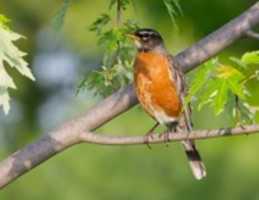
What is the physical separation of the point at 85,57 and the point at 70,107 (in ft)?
1.28

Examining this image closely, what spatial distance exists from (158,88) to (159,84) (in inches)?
0.6

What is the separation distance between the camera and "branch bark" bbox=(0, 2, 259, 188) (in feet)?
9.79

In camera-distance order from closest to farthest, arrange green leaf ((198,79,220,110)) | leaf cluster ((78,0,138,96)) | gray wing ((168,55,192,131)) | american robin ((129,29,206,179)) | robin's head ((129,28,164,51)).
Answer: green leaf ((198,79,220,110)) → leaf cluster ((78,0,138,96)) → gray wing ((168,55,192,131)) → american robin ((129,29,206,179)) → robin's head ((129,28,164,51))

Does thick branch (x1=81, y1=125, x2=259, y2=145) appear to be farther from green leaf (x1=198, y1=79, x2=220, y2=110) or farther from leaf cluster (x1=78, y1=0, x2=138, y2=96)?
leaf cluster (x1=78, y1=0, x2=138, y2=96)

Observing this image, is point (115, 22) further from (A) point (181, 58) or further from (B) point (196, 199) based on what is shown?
(B) point (196, 199)

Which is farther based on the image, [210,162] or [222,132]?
[210,162]

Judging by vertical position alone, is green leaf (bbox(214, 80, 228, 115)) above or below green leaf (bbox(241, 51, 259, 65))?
below

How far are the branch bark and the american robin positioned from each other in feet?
1.49

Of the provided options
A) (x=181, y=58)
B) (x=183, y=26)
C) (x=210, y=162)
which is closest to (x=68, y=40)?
(x=210, y=162)

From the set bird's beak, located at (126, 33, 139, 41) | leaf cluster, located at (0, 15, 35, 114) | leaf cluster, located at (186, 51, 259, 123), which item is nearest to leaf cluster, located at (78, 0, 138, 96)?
bird's beak, located at (126, 33, 139, 41)

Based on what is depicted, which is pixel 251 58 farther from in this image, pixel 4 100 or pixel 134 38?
pixel 134 38

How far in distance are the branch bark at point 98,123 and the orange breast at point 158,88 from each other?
525mm

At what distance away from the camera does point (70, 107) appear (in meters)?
7.93

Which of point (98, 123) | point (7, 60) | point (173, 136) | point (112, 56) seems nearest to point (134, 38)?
point (112, 56)
